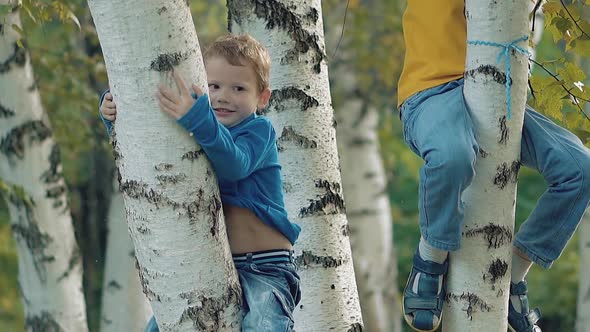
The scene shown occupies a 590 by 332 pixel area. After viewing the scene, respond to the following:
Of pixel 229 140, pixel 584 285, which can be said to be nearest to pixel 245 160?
pixel 229 140

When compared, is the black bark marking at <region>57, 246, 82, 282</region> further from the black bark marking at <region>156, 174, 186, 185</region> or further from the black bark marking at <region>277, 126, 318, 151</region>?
the black bark marking at <region>156, 174, 186, 185</region>

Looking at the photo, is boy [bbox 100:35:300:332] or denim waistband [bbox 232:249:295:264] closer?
boy [bbox 100:35:300:332]

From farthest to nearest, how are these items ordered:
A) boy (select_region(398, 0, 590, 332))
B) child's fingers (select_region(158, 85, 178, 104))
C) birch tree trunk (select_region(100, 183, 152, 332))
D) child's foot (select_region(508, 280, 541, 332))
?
birch tree trunk (select_region(100, 183, 152, 332))
child's foot (select_region(508, 280, 541, 332))
boy (select_region(398, 0, 590, 332))
child's fingers (select_region(158, 85, 178, 104))

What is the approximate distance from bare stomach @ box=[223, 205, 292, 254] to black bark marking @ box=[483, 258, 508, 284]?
75cm

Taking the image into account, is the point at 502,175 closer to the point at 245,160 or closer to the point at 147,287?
the point at 245,160

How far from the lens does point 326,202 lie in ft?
13.0

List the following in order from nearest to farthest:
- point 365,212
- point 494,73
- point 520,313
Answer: point 494,73
point 520,313
point 365,212

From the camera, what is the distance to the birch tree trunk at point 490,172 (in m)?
3.21

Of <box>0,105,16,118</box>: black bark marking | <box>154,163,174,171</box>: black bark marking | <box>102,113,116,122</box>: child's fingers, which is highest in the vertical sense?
<box>102,113,116,122</box>: child's fingers

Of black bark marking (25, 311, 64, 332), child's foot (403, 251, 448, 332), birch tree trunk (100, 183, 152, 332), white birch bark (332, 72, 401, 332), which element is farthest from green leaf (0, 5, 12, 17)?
white birch bark (332, 72, 401, 332)

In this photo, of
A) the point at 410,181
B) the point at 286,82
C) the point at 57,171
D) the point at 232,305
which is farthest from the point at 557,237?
the point at 410,181

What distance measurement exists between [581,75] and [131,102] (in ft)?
5.61

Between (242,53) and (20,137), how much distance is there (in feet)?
13.0

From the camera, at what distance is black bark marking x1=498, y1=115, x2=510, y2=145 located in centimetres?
327
